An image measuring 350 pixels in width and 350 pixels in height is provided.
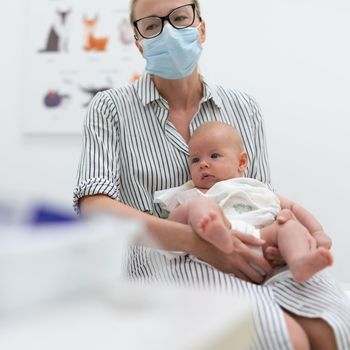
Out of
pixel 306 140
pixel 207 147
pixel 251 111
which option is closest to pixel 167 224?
pixel 207 147

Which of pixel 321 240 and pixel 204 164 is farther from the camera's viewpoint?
pixel 204 164

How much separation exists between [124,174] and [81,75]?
3.89 ft

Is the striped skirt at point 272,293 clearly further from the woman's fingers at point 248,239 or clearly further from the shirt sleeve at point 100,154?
the shirt sleeve at point 100,154

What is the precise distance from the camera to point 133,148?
151cm

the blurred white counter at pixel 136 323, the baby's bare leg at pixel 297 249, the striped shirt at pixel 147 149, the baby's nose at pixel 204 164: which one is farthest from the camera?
the baby's nose at pixel 204 164

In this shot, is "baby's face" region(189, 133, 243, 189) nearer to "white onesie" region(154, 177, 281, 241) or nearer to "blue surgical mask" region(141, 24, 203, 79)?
"white onesie" region(154, 177, 281, 241)

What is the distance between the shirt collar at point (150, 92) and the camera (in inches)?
61.9

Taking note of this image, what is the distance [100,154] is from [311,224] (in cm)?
63

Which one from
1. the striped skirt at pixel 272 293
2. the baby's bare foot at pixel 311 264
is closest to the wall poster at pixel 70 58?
the striped skirt at pixel 272 293

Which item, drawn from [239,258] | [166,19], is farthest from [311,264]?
[166,19]

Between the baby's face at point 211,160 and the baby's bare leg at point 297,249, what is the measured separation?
224mm

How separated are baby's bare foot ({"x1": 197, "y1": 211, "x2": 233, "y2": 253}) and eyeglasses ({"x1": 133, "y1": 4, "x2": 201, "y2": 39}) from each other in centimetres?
74

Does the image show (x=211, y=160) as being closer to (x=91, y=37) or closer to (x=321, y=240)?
(x=321, y=240)

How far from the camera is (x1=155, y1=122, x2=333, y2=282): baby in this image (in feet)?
3.55
